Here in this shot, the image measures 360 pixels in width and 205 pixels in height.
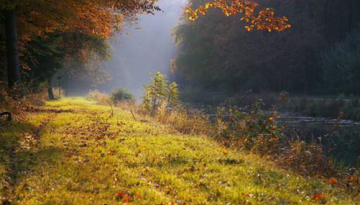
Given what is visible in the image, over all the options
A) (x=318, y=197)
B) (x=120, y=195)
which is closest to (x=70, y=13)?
(x=120, y=195)

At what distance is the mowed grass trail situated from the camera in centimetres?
561

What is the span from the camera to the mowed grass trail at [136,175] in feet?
18.4

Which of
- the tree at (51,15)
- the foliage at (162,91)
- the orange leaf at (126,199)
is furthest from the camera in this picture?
the foliage at (162,91)

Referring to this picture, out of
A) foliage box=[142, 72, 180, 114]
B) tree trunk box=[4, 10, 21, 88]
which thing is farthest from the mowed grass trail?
foliage box=[142, 72, 180, 114]

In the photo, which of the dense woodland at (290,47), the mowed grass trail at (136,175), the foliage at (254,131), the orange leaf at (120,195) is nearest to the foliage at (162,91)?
the foliage at (254,131)

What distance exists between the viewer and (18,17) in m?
Answer: 17.3

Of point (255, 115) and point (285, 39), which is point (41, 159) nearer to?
point (255, 115)

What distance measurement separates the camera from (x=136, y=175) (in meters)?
6.75

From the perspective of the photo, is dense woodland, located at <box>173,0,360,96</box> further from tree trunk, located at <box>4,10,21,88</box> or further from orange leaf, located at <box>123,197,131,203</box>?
orange leaf, located at <box>123,197,131,203</box>

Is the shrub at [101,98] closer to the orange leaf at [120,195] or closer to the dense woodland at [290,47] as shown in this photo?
the dense woodland at [290,47]

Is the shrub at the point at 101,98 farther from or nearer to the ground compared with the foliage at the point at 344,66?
nearer to the ground

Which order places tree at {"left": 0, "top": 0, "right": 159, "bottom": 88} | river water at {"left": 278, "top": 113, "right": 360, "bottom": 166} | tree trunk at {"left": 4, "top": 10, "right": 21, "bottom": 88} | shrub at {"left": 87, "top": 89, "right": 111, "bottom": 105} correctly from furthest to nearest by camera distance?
shrub at {"left": 87, "top": 89, "right": 111, "bottom": 105} → tree trunk at {"left": 4, "top": 10, "right": 21, "bottom": 88} → river water at {"left": 278, "top": 113, "right": 360, "bottom": 166} → tree at {"left": 0, "top": 0, "right": 159, "bottom": 88}

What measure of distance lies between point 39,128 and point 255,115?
7466 millimetres

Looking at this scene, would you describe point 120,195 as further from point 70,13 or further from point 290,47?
point 290,47
